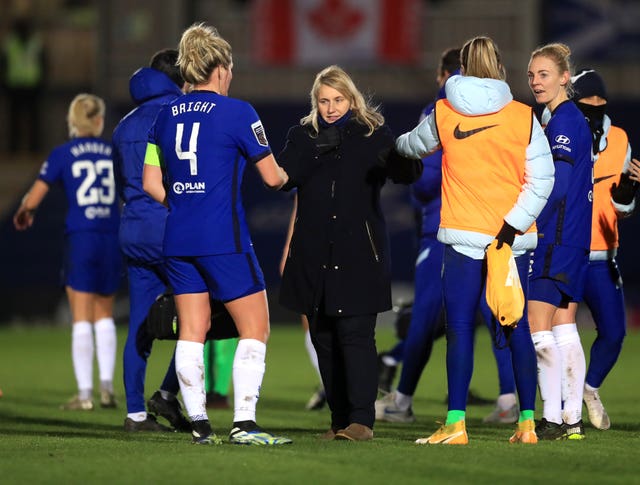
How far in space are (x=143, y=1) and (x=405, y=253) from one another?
7.17 meters

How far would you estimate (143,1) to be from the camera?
24828mm

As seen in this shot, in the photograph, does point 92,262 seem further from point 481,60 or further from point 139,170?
point 481,60

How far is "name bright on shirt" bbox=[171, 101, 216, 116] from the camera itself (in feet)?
23.8

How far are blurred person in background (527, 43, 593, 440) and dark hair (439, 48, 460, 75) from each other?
1358 mm

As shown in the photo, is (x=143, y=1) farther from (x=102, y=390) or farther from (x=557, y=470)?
(x=557, y=470)

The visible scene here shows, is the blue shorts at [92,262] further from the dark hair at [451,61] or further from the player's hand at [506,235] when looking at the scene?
the player's hand at [506,235]

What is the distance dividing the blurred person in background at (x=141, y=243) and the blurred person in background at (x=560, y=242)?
2.13 m

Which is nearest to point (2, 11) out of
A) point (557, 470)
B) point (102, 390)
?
point (102, 390)

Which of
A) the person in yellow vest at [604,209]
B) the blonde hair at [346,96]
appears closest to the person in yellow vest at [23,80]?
the person in yellow vest at [604,209]

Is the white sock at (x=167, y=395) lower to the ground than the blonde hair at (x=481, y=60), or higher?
lower

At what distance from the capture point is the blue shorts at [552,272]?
7.98m

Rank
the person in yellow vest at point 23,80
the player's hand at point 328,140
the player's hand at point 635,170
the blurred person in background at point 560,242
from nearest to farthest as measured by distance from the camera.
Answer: the player's hand at point 328,140 → the blurred person in background at point 560,242 → the player's hand at point 635,170 → the person in yellow vest at point 23,80

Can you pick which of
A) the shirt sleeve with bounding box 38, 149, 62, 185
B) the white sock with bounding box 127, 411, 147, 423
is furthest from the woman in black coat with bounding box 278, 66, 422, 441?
the shirt sleeve with bounding box 38, 149, 62, 185

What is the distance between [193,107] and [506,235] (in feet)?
5.23
